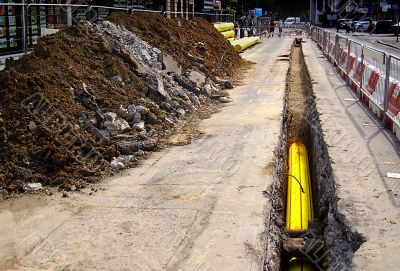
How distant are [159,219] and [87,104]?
3.79 metres

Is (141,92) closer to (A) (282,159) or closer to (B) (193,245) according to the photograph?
(A) (282,159)

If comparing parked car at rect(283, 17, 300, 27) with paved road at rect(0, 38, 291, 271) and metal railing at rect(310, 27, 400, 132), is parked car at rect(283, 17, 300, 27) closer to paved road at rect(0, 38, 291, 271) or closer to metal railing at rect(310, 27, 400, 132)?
metal railing at rect(310, 27, 400, 132)

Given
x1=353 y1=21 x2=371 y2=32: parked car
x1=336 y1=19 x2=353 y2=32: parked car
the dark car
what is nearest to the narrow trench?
x1=336 y1=19 x2=353 y2=32: parked car

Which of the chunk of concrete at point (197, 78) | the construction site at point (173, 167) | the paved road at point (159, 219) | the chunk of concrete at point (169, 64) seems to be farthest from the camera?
the chunk of concrete at point (197, 78)

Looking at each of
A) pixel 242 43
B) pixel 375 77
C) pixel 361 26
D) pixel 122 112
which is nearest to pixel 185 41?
pixel 375 77

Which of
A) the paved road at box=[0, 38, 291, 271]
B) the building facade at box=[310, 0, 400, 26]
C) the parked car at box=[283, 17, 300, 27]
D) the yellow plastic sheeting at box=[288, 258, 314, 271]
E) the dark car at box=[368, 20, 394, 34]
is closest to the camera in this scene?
the paved road at box=[0, 38, 291, 271]

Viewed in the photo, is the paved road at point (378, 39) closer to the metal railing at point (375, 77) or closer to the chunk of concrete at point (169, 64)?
the metal railing at point (375, 77)

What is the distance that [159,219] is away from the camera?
18.7 feet

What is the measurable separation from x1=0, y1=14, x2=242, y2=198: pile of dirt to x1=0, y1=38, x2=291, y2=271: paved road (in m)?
0.53

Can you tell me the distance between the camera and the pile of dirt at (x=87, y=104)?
702 centimetres

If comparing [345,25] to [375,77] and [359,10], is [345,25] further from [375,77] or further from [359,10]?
[375,77]

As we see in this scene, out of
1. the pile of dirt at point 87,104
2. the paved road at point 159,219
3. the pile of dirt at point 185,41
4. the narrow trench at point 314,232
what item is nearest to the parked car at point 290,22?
the pile of dirt at point 185,41

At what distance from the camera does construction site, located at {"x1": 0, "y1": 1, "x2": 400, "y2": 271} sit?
16.5 ft

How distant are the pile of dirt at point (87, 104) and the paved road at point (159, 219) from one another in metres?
0.53
